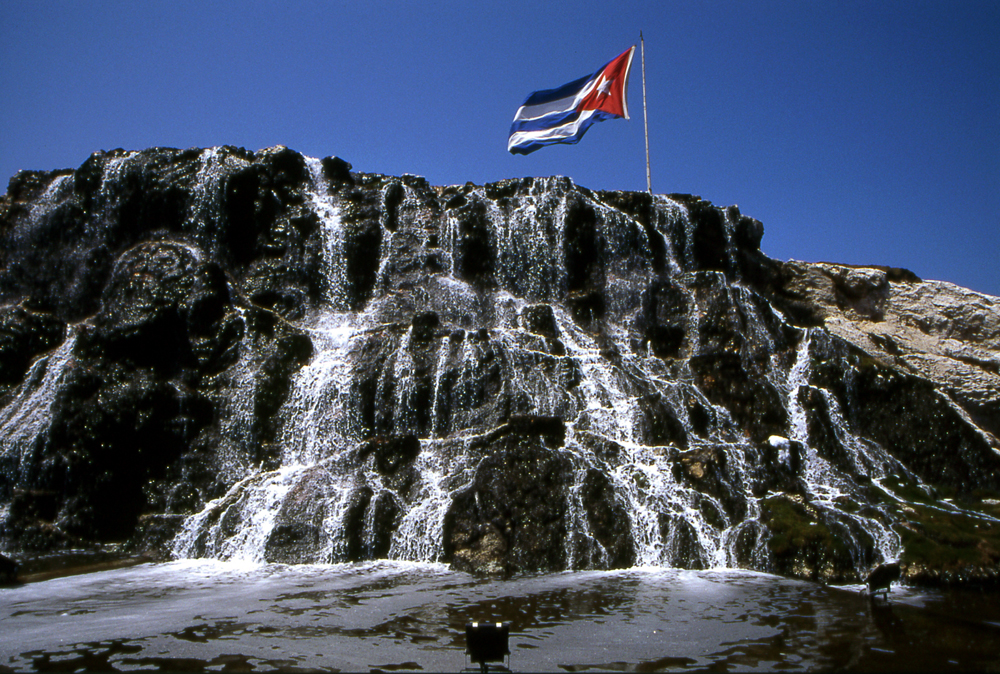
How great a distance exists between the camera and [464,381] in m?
21.3

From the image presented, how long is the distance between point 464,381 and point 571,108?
1521 centimetres

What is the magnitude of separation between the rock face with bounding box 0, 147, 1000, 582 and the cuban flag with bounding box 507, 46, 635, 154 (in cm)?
315

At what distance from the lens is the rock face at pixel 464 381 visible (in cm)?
1673

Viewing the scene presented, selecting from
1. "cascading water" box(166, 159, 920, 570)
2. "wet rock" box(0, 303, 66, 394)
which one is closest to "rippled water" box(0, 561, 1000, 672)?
"cascading water" box(166, 159, 920, 570)

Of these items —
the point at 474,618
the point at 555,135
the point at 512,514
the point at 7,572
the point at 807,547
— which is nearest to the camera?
the point at 474,618

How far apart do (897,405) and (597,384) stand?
8992 mm

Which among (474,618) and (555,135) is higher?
(555,135)

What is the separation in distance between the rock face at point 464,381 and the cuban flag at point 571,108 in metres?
3.15

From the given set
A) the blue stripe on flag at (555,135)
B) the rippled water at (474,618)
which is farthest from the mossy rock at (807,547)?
the blue stripe on flag at (555,135)

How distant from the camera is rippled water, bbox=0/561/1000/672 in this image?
9.26 meters

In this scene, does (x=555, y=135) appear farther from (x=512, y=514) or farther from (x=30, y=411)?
(x=30, y=411)

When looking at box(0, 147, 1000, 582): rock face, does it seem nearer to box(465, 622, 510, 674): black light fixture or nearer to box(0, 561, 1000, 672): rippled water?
box(0, 561, 1000, 672): rippled water

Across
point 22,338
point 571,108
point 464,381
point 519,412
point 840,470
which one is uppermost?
point 571,108

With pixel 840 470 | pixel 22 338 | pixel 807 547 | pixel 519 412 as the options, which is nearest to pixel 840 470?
pixel 840 470
